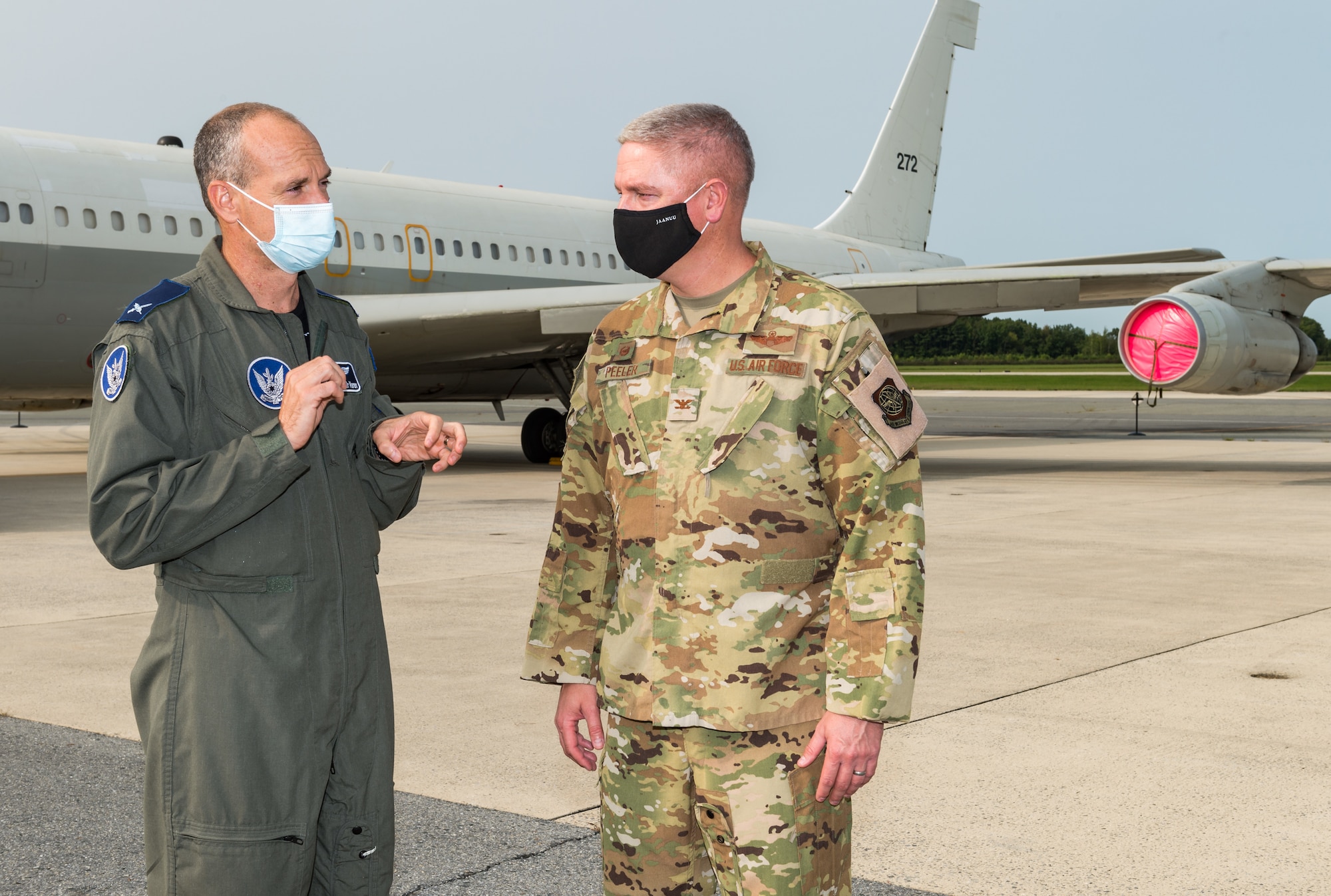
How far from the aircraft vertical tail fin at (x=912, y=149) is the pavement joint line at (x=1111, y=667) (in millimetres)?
16226

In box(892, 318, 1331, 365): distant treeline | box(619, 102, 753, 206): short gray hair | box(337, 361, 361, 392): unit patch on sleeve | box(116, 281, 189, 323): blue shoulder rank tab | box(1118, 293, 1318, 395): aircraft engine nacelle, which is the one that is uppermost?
box(619, 102, 753, 206): short gray hair

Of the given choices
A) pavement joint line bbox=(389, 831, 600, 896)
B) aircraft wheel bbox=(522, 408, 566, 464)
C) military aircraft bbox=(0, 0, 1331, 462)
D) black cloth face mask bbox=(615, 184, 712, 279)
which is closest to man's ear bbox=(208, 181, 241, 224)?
black cloth face mask bbox=(615, 184, 712, 279)

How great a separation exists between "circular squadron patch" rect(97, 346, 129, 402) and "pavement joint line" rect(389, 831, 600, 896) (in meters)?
1.81

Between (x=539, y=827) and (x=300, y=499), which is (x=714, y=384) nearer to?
(x=300, y=499)

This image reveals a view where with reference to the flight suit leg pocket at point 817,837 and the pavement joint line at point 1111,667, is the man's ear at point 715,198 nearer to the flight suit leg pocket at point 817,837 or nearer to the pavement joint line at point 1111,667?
the flight suit leg pocket at point 817,837

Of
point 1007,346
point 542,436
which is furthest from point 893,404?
point 1007,346

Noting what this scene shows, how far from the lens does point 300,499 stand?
2205mm

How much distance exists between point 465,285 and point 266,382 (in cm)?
1382

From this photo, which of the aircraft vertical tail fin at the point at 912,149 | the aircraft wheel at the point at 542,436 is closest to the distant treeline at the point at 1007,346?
the aircraft vertical tail fin at the point at 912,149

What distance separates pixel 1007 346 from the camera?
9631 cm

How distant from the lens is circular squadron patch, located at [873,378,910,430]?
7.57 feet

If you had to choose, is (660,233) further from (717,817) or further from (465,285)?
(465,285)

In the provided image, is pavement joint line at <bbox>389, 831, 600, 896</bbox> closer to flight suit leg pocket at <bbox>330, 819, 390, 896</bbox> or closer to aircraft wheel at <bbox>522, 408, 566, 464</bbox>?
flight suit leg pocket at <bbox>330, 819, 390, 896</bbox>

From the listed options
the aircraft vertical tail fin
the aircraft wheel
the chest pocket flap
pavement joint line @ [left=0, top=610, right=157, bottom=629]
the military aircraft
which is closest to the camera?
the chest pocket flap
